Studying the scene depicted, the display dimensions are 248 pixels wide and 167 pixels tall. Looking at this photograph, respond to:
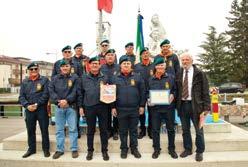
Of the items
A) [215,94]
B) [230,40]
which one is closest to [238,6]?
[230,40]

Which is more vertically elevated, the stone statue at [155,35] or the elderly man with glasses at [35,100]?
the stone statue at [155,35]

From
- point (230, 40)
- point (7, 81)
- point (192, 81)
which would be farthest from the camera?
point (7, 81)

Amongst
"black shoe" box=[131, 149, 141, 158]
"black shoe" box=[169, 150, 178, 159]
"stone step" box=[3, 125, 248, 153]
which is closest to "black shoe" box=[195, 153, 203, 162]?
"black shoe" box=[169, 150, 178, 159]

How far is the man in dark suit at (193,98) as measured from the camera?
5734mm

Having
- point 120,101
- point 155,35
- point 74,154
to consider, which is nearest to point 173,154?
point 120,101

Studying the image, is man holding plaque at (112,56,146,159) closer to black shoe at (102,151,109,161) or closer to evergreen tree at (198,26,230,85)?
black shoe at (102,151,109,161)

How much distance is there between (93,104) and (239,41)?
3682cm

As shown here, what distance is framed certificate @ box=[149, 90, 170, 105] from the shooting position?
5.90 metres

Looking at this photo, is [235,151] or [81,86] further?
[235,151]

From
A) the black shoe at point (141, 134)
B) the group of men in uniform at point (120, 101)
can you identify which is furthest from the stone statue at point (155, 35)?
the group of men in uniform at point (120, 101)

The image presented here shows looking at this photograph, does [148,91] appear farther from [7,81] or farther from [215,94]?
[7,81]

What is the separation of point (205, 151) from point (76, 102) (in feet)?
9.03

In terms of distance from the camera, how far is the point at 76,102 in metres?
6.18

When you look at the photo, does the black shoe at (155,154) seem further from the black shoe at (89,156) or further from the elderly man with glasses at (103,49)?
the elderly man with glasses at (103,49)
